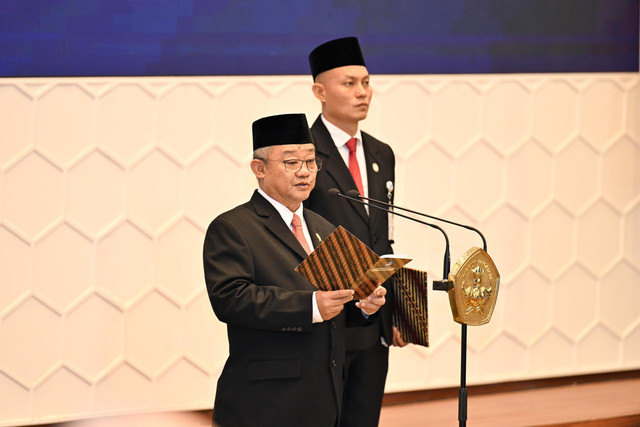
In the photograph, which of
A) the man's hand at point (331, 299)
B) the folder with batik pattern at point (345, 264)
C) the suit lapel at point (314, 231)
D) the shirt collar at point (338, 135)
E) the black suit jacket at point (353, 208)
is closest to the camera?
the folder with batik pattern at point (345, 264)

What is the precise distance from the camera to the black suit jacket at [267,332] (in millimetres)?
2398

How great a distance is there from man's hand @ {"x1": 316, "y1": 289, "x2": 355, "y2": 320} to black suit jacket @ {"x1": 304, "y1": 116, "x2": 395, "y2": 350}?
0.67 meters

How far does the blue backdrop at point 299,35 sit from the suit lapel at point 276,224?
1.72 meters

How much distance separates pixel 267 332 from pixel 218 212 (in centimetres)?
172

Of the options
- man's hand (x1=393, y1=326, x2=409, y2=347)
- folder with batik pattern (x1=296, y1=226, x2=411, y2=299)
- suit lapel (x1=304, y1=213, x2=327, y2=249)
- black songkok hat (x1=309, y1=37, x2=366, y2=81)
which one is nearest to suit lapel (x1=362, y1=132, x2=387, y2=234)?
black songkok hat (x1=309, y1=37, x2=366, y2=81)

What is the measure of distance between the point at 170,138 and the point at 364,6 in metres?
1.16

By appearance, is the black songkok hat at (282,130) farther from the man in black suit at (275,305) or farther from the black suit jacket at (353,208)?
the black suit jacket at (353,208)

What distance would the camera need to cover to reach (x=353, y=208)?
311cm

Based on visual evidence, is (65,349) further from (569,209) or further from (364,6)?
(569,209)

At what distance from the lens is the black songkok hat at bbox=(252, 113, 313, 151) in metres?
2.56

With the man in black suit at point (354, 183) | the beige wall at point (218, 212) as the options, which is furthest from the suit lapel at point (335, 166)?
the beige wall at point (218, 212)

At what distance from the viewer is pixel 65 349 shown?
3.90m

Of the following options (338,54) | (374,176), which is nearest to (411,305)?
(374,176)

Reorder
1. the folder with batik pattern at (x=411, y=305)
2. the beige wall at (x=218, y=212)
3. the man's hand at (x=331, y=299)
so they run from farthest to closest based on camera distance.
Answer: the beige wall at (x=218, y=212), the folder with batik pattern at (x=411, y=305), the man's hand at (x=331, y=299)
